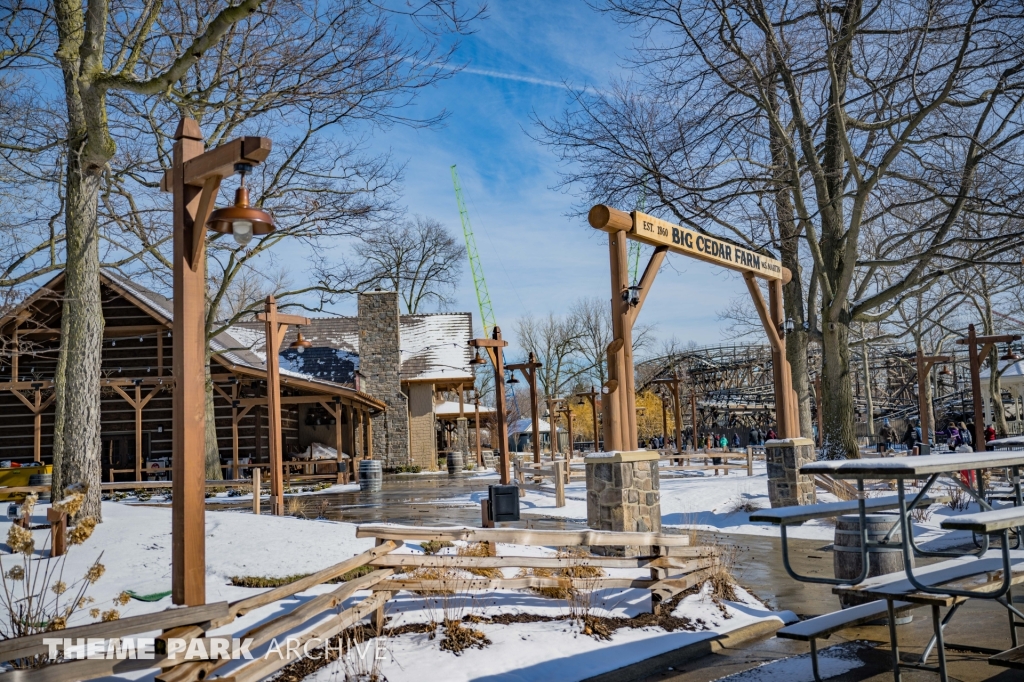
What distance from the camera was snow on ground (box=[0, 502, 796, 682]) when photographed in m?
5.64

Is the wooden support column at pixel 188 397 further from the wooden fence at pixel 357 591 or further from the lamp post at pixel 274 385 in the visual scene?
the lamp post at pixel 274 385

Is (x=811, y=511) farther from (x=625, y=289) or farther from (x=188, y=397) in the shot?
(x=625, y=289)

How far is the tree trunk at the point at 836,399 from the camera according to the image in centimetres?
1653

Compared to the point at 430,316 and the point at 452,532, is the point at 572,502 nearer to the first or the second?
the point at 452,532

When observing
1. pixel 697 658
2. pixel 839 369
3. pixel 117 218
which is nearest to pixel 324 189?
pixel 117 218

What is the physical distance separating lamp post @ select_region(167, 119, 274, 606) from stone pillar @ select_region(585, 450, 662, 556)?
573 centimetres

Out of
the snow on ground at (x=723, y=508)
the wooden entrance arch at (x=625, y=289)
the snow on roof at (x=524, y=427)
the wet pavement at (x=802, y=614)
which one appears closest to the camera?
the wet pavement at (x=802, y=614)

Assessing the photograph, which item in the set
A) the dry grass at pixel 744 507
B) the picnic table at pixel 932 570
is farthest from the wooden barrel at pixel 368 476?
the picnic table at pixel 932 570

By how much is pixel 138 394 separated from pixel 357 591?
2021cm

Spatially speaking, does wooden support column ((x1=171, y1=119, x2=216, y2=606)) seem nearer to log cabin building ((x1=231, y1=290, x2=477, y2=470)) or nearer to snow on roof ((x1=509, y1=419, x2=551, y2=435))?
log cabin building ((x1=231, y1=290, x2=477, y2=470))

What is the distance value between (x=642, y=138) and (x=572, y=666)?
1323 centimetres

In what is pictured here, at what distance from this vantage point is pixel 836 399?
16.8 m

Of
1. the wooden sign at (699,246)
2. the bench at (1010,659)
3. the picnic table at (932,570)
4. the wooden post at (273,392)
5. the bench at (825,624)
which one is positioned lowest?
the bench at (1010,659)

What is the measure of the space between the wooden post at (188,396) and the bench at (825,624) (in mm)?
3660
